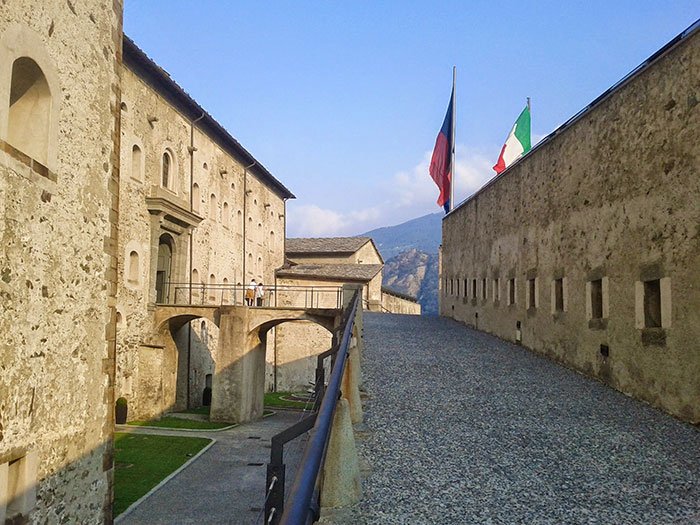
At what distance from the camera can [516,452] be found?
658 cm

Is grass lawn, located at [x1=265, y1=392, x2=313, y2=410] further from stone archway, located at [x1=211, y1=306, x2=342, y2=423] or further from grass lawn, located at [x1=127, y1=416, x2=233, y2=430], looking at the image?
grass lawn, located at [x1=127, y1=416, x2=233, y2=430]

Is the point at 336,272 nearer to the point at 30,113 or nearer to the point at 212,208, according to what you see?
the point at 212,208

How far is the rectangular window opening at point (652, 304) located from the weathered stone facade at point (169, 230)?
1530 cm

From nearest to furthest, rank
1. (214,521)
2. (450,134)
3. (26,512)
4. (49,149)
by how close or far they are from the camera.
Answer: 1. (26,512)
2. (49,149)
3. (214,521)
4. (450,134)

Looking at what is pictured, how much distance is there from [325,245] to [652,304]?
36314 millimetres

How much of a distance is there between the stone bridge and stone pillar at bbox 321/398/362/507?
17.0m

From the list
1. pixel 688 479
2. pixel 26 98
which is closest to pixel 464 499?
pixel 688 479

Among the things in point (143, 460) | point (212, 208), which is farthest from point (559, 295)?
point (212, 208)

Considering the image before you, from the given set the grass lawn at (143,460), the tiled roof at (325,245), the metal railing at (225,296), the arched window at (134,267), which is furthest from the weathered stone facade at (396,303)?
the grass lawn at (143,460)

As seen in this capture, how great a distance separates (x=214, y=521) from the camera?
11.0m

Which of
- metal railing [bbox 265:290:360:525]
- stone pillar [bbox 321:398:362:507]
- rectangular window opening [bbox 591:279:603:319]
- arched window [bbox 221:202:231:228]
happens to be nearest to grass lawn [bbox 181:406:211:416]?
arched window [bbox 221:202:231:228]

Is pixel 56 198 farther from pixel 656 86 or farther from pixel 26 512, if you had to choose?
pixel 656 86

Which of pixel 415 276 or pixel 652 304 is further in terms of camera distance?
pixel 415 276

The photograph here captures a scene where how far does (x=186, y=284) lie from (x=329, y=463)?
2000 centimetres
